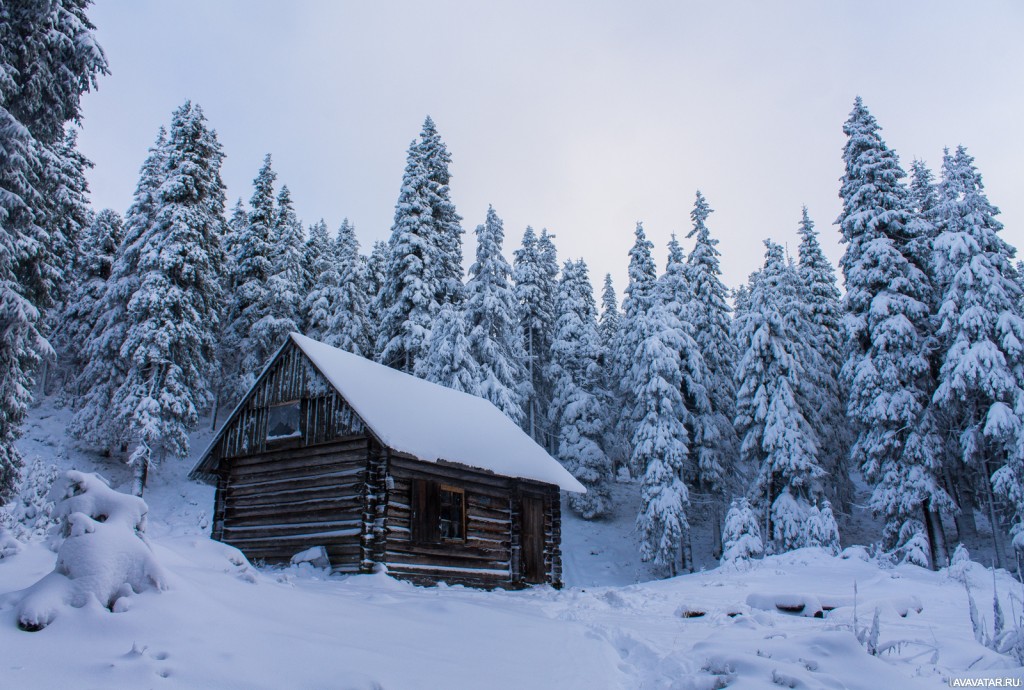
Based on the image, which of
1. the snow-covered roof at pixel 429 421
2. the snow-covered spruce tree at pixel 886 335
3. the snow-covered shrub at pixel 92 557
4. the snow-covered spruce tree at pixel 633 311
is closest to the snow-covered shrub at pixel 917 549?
the snow-covered spruce tree at pixel 886 335

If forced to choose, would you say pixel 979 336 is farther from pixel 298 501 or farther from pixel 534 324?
pixel 298 501

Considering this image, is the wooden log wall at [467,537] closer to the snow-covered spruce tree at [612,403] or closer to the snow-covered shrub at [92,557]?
the snow-covered shrub at [92,557]

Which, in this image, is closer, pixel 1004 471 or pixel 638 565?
pixel 1004 471

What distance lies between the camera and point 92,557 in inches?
234

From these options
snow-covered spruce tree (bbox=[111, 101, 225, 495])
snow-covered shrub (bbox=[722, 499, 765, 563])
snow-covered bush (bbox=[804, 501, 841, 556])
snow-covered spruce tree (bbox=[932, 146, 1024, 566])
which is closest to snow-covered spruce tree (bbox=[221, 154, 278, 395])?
snow-covered spruce tree (bbox=[111, 101, 225, 495])

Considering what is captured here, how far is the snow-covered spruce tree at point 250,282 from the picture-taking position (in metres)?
36.9

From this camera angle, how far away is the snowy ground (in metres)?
5.16

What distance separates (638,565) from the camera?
106ft

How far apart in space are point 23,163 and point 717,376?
106ft

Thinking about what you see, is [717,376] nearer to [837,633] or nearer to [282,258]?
[282,258]

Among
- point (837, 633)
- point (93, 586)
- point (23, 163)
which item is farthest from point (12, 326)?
point (837, 633)

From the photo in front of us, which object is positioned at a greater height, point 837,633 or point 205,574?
point 205,574

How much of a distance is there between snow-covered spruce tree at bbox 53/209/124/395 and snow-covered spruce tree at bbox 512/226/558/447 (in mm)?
23598

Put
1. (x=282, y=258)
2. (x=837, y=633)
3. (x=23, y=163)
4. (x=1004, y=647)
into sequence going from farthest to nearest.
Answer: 1. (x=282, y=258)
2. (x=23, y=163)
3. (x=837, y=633)
4. (x=1004, y=647)
